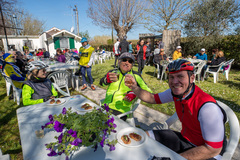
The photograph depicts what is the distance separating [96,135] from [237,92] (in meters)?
6.30

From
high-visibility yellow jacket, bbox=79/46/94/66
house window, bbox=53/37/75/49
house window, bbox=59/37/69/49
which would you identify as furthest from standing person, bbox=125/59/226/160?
house window, bbox=59/37/69/49

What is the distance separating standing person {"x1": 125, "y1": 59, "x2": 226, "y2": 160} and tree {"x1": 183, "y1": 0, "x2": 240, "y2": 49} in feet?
37.0

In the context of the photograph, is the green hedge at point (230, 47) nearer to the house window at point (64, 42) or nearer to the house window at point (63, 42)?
the house window at point (63, 42)

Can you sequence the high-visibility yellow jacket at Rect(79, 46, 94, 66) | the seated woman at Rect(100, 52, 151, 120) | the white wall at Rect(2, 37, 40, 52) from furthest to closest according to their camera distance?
the white wall at Rect(2, 37, 40, 52)
the high-visibility yellow jacket at Rect(79, 46, 94, 66)
the seated woman at Rect(100, 52, 151, 120)

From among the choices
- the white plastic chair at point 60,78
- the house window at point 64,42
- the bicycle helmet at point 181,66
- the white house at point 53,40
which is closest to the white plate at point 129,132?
the bicycle helmet at point 181,66

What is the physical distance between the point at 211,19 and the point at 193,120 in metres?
12.2

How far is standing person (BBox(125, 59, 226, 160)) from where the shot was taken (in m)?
1.09

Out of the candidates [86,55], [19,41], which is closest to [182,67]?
[86,55]

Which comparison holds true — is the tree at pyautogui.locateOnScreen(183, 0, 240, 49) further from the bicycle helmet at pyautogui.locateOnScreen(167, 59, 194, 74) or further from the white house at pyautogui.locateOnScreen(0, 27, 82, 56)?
the white house at pyautogui.locateOnScreen(0, 27, 82, 56)

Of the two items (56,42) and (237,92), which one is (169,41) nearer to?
(237,92)

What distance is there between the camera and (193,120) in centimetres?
128

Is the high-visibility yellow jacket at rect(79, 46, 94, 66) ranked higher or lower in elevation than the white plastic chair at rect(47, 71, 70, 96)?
higher

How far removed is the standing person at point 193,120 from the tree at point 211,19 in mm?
11289

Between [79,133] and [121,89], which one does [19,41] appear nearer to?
[121,89]
